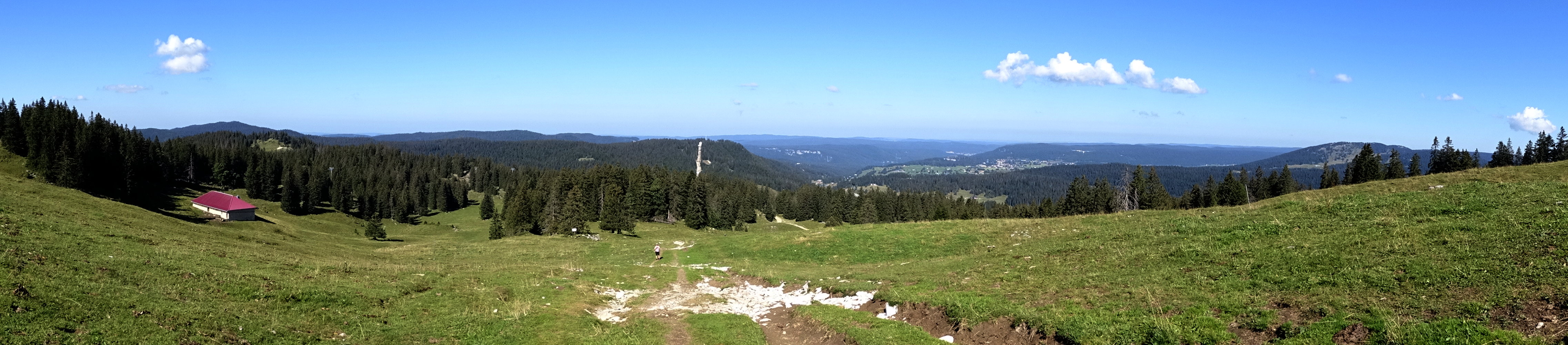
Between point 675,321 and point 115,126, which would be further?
point 115,126

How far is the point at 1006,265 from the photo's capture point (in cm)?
2373

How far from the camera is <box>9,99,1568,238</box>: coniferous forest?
7406 centimetres

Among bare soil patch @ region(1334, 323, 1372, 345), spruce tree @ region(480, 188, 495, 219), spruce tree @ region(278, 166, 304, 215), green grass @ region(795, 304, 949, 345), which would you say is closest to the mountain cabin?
spruce tree @ region(278, 166, 304, 215)

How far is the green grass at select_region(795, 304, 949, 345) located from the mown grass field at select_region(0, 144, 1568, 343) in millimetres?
157

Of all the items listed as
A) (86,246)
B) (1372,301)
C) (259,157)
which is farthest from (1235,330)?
(259,157)

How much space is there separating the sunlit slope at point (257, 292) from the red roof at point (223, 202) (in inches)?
1517

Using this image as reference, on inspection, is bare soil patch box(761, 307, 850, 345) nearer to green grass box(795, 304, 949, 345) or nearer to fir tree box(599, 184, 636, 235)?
green grass box(795, 304, 949, 345)

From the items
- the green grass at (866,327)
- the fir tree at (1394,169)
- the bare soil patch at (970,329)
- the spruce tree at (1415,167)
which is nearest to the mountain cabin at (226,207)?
the green grass at (866,327)

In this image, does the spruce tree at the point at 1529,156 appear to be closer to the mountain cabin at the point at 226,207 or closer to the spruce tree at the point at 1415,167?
the spruce tree at the point at 1415,167

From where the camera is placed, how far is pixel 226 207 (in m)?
71.5

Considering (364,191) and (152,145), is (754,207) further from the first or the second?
(152,145)

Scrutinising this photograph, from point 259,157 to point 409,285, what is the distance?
150m

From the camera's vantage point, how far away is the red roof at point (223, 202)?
71812 mm

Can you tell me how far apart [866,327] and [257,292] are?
17.3 m
